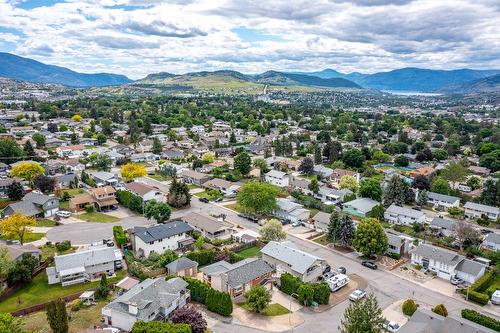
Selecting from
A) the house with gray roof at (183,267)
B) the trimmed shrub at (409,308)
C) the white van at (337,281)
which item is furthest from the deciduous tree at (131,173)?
the trimmed shrub at (409,308)

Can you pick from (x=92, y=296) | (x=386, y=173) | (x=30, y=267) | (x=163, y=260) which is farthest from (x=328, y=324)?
(x=386, y=173)

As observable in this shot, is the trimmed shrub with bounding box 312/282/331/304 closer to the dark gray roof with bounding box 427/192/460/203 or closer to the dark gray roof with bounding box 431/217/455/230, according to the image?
the dark gray roof with bounding box 431/217/455/230

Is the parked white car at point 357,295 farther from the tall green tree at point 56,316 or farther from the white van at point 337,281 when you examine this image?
the tall green tree at point 56,316

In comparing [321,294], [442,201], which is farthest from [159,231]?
[442,201]

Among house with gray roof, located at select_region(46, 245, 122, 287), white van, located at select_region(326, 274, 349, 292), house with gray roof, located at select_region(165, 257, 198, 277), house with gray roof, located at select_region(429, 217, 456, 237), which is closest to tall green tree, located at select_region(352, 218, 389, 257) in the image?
white van, located at select_region(326, 274, 349, 292)

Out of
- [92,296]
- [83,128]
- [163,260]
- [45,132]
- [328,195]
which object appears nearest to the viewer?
[92,296]

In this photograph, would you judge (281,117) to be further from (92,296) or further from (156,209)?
(92,296)

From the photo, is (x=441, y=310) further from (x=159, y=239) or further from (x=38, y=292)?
(x=38, y=292)
